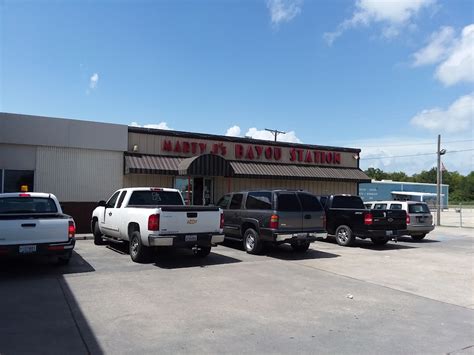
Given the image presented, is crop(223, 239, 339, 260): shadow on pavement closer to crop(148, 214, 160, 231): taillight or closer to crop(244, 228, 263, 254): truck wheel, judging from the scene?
crop(244, 228, 263, 254): truck wheel

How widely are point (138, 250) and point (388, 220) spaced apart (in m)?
9.16

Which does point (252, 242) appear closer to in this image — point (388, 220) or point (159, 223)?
point (159, 223)

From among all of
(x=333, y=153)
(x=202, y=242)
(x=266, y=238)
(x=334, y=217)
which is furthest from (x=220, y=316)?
(x=333, y=153)

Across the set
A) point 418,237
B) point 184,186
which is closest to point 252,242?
point 184,186

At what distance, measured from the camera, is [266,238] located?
41.5ft

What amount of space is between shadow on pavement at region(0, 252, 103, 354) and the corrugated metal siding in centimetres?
810

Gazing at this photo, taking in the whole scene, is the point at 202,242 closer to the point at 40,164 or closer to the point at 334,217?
the point at 334,217

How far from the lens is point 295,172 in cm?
2311

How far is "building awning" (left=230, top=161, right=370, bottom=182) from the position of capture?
2142 centimetres

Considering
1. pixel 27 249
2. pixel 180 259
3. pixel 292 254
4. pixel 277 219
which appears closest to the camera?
pixel 27 249

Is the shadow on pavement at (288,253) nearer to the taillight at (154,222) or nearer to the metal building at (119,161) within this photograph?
the taillight at (154,222)

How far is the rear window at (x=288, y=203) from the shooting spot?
41.8 feet

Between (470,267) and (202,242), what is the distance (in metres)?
7.36

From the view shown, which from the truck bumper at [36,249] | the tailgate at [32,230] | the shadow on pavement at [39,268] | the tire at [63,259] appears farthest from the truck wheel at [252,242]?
the tailgate at [32,230]
